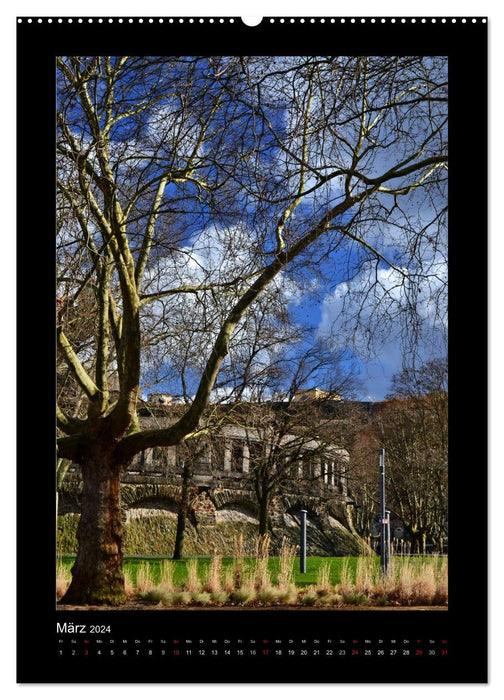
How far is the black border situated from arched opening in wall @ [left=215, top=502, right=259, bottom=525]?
17596mm

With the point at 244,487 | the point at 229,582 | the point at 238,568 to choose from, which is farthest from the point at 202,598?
the point at 244,487

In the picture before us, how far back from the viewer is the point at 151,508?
18547 millimetres

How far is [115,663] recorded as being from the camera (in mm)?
3482

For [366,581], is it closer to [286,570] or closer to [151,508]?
Answer: [286,570]

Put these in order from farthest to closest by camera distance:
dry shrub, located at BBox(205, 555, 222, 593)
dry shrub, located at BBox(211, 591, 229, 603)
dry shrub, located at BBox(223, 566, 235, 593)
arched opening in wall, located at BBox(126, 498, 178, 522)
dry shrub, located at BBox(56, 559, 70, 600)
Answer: arched opening in wall, located at BBox(126, 498, 178, 522) → dry shrub, located at BBox(223, 566, 235, 593) → dry shrub, located at BBox(205, 555, 222, 593) → dry shrub, located at BBox(211, 591, 229, 603) → dry shrub, located at BBox(56, 559, 70, 600)

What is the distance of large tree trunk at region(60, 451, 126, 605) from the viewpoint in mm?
6348

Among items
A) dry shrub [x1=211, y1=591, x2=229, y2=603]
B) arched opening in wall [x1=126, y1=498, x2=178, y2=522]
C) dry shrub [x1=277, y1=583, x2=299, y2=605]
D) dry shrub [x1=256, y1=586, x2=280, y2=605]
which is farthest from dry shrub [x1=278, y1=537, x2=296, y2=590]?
arched opening in wall [x1=126, y1=498, x2=178, y2=522]

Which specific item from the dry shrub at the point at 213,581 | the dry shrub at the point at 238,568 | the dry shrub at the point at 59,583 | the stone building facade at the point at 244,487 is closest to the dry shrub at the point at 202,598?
the dry shrub at the point at 213,581

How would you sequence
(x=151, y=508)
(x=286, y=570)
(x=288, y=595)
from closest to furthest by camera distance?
(x=288, y=595), (x=286, y=570), (x=151, y=508)

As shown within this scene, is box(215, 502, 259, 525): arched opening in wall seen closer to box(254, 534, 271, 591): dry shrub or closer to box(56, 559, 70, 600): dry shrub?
box(254, 534, 271, 591): dry shrub
